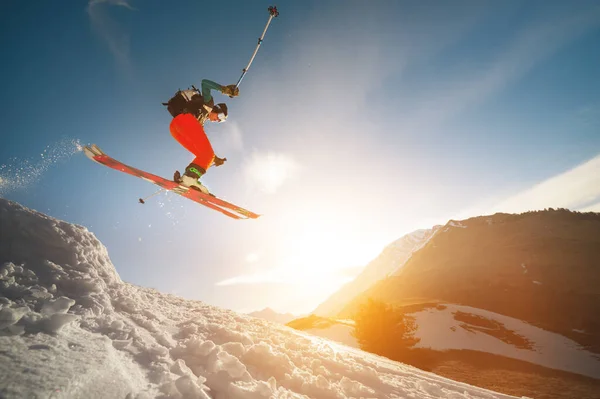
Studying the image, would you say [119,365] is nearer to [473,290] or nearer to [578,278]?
[473,290]

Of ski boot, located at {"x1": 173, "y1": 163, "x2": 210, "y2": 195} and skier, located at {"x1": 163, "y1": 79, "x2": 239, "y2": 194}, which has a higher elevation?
skier, located at {"x1": 163, "y1": 79, "x2": 239, "y2": 194}

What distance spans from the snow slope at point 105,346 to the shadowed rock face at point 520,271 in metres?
50.3

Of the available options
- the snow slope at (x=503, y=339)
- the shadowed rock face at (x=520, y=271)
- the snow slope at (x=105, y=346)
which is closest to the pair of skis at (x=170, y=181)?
the snow slope at (x=105, y=346)

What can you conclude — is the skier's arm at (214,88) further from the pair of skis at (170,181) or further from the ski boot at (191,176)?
the ski boot at (191,176)

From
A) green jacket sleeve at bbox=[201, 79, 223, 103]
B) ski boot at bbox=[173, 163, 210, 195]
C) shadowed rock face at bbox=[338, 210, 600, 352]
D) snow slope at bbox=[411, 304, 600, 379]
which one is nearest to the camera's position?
green jacket sleeve at bbox=[201, 79, 223, 103]

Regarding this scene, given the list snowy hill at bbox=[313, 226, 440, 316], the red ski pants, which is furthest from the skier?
snowy hill at bbox=[313, 226, 440, 316]

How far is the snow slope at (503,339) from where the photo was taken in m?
30.4

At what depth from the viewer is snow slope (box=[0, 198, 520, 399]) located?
193 cm

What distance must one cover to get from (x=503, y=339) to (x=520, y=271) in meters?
38.9

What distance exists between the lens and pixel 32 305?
8.17 feet

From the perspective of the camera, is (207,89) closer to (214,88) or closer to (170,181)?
(214,88)

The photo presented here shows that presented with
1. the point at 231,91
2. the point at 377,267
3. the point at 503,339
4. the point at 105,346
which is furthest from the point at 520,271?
the point at 377,267

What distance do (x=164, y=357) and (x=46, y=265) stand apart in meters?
1.87

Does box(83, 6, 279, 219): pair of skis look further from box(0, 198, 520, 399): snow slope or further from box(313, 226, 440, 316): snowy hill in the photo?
box(313, 226, 440, 316): snowy hill
